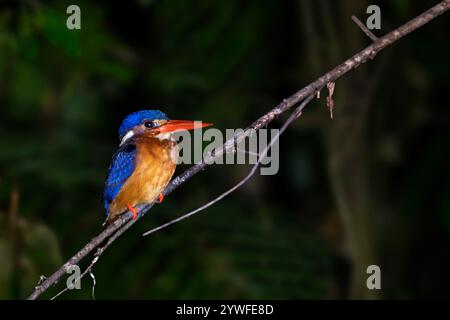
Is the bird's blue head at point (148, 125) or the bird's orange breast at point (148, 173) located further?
the bird's blue head at point (148, 125)

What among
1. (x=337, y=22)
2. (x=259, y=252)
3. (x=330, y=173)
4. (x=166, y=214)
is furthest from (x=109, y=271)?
(x=337, y=22)

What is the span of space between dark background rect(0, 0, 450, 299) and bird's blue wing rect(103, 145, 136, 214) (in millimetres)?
568

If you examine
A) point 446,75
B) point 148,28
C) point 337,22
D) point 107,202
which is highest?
point 148,28

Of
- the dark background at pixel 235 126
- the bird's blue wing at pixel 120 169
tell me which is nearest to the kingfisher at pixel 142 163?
the bird's blue wing at pixel 120 169

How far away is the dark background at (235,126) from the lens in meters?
5.02

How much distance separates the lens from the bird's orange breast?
3812mm

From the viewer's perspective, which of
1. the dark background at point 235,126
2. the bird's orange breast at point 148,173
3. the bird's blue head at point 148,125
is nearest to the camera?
the bird's orange breast at point 148,173

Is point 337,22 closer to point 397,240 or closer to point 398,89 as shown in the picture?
point 398,89

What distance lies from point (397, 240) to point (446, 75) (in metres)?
1.37

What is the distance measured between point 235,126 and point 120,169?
2.07 m

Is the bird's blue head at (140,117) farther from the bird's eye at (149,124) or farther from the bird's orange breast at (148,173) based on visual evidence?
the bird's orange breast at (148,173)

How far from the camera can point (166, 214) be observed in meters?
5.36

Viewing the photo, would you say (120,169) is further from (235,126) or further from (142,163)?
(235,126)
